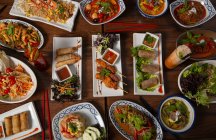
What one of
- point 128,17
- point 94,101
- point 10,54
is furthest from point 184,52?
point 10,54

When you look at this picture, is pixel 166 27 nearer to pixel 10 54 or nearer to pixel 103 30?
pixel 103 30

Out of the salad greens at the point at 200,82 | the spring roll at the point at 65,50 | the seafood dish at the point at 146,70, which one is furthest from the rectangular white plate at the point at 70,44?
the salad greens at the point at 200,82

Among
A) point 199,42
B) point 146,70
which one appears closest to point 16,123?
point 146,70

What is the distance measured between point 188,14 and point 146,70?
864mm

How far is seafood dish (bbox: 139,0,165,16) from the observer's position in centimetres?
286

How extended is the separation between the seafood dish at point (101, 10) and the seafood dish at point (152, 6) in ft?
0.96

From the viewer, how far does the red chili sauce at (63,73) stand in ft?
8.38

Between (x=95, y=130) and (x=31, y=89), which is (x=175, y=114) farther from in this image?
(x=31, y=89)

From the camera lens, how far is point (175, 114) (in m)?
2.46

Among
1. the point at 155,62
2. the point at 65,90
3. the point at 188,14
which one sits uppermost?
the point at 188,14

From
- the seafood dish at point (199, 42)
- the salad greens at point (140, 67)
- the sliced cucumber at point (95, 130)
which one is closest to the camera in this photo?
the sliced cucumber at point (95, 130)

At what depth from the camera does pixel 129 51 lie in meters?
2.73

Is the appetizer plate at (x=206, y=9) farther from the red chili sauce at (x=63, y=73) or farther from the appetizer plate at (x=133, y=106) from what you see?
the red chili sauce at (x=63, y=73)

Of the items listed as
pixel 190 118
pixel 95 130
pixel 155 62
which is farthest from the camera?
pixel 155 62
